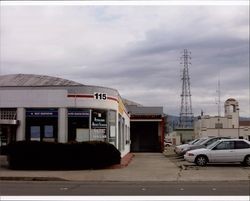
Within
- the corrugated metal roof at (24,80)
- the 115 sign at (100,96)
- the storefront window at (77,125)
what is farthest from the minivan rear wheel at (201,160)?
the corrugated metal roof at (24,80)

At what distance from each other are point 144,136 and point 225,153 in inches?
1245

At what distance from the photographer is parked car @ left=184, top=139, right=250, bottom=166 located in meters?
27.1

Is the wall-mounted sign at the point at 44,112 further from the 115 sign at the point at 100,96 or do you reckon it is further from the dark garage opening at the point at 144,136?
the dark garage opening at the point at 144,136

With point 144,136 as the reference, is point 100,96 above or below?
above

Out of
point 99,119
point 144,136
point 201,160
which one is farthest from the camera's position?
point 144,136

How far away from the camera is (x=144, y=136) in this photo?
192 ft

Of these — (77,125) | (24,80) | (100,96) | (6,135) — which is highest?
(24,80)

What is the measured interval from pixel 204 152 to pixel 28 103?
9814 millimetres

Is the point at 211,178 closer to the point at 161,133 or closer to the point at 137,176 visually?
the point at 137,176

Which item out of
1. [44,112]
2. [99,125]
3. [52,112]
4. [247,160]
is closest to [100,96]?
[99,125]

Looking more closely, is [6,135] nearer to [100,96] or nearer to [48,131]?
[48,131]

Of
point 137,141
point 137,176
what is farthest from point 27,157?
point 137,141

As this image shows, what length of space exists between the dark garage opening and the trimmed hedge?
31.7 meters

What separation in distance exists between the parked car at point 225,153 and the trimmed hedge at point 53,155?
18.6 feet
